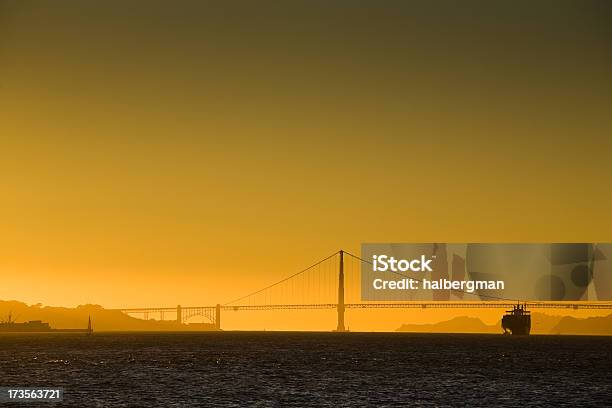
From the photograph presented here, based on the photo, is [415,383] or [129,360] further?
[129,360]

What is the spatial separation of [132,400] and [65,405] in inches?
240

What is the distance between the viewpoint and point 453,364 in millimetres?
136625

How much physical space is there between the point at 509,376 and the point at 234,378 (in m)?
29.2

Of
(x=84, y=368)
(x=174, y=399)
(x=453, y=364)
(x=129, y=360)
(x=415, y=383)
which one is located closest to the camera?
(x=174, y=399)

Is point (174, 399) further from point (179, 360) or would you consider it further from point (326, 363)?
point (179, 360)

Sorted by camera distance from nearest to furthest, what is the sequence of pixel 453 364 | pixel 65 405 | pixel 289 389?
pixel 65 405 < pixel 289 389 < pixel 453 364

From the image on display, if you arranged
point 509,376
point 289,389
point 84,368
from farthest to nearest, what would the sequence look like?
1. point 84,368
2. point 509,376
3. point 289,389

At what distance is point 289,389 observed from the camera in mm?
90938

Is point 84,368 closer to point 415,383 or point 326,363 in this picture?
point 326,363

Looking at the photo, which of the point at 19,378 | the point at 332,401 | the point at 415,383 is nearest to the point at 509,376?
the point at 415,383

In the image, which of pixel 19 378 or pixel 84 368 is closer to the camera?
pixel 19 378

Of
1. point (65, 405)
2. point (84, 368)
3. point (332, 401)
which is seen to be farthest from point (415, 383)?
point (84, 368)

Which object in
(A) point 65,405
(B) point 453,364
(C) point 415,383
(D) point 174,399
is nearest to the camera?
(A) point 65,405

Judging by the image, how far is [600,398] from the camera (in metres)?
86.2
